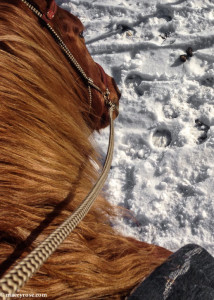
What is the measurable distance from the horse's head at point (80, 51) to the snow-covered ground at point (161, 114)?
14.7 inches

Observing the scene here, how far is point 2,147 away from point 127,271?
15.5 inches

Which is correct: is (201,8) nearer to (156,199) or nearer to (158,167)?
(158,167)

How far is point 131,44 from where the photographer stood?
6.73ft

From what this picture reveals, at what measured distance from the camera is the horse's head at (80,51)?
3.14 feet

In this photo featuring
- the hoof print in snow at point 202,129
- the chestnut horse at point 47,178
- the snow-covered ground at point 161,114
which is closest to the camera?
the chestnut horse at point 47,178

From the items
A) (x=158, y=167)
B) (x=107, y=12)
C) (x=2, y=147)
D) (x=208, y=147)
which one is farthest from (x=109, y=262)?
(x=107, y=12)

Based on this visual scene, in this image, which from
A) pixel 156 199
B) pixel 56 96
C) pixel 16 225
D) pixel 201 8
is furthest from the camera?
pixel 201 8

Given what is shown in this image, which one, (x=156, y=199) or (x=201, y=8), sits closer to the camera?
(x=156, y=199)

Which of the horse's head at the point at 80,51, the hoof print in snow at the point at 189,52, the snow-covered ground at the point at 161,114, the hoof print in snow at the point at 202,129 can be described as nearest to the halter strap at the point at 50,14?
the horse's head at the point at 80,51

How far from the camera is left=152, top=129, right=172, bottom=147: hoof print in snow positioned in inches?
62.2

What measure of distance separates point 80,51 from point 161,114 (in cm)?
76

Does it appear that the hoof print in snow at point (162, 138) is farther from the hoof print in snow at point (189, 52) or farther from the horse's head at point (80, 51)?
the hoof print in snow at point (189, 52)

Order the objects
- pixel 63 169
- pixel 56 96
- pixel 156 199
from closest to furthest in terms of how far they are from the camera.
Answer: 1. pixel 63 169
2. pixel 56 96
3. pixel 156 199

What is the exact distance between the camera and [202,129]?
155 cm
